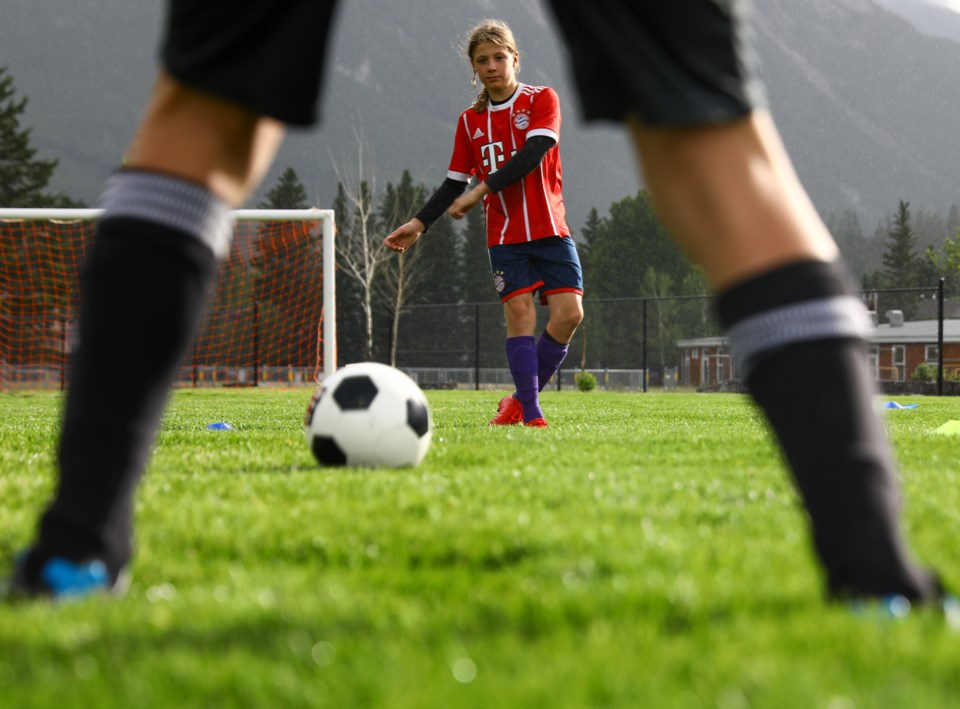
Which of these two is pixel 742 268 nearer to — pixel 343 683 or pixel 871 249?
pixel 343 683

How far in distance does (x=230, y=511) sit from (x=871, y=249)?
473 ft

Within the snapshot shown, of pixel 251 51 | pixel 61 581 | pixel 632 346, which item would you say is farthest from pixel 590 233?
pixel 61 581

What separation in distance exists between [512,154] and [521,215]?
428 mm

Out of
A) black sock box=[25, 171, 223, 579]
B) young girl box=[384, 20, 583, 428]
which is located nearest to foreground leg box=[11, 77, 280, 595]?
black sock box=[25, 171, 223, 579]

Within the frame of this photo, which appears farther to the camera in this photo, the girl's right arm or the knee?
the knee

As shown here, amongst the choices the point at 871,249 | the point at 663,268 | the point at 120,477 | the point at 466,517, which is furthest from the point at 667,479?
the point at 871,249

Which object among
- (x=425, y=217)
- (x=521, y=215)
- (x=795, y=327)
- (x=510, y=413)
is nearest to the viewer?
(x=795, y=327)

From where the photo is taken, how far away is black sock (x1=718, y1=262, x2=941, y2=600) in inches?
55.4

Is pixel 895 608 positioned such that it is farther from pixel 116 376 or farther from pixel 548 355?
pixel 548 355

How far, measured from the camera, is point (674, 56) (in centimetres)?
147

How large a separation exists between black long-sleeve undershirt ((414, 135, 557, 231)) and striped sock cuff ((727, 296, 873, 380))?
4.61 m

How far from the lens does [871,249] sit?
136000mm

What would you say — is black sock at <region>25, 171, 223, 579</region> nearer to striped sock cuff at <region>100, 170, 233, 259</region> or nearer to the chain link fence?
striped sock cuff at <region>100, 170, 233, 259</region>

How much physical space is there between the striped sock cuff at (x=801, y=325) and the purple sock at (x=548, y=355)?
5.33 meters
